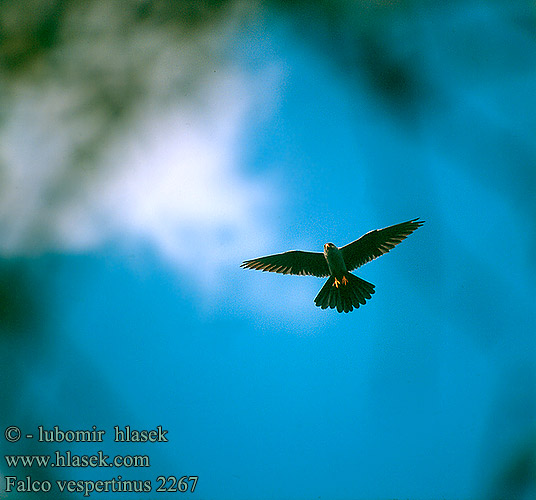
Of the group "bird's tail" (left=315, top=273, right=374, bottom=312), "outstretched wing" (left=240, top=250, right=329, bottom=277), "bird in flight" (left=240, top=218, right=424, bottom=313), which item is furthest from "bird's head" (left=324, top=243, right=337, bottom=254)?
"bird's tail" (left=315, top=273, right=374, bottom=312)

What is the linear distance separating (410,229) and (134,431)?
319 centimetres

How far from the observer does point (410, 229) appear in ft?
16.4

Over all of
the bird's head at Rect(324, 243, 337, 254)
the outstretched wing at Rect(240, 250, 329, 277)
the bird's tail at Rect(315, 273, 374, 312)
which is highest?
the outstretched wing at Rect(240, 250, 329, 277)

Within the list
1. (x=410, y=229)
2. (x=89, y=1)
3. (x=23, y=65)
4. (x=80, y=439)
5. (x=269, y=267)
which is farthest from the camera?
(x=269, y=267)

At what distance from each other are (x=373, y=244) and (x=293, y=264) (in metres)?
0.89

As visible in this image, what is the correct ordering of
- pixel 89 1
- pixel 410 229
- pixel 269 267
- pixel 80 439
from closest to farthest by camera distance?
pixel 89 1 → pixel 80 439 → pixel 410 229 → pixel 269 267

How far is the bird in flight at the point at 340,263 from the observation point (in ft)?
16.8

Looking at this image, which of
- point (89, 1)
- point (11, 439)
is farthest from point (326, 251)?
point (89, 1)

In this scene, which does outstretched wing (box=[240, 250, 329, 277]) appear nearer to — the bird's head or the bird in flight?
the bird in flight

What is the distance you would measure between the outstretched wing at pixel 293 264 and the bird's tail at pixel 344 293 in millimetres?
186

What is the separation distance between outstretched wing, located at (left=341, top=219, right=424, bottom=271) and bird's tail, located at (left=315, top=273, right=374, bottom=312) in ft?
0.53

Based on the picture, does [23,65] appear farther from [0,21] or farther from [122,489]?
[122,489]

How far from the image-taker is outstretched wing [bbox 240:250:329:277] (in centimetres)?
538

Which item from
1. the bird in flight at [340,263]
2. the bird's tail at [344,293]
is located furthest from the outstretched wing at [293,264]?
the bird's tail at [344,293]
